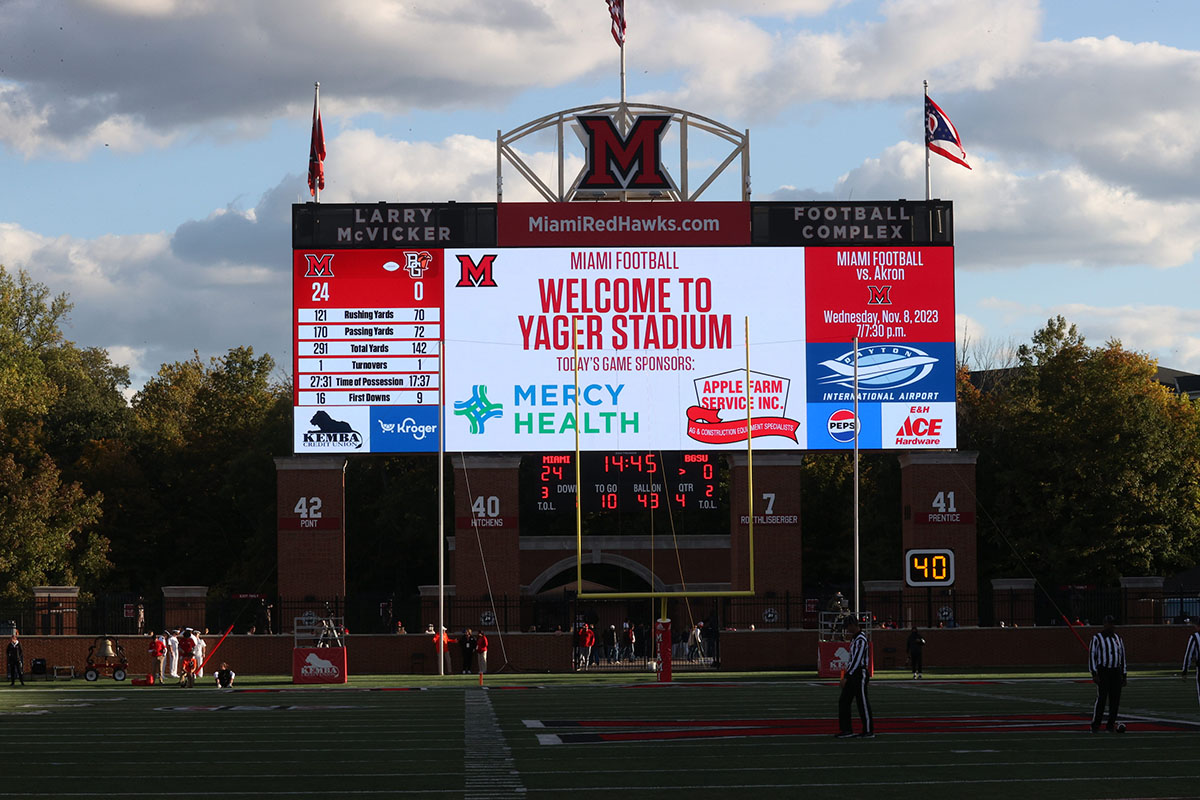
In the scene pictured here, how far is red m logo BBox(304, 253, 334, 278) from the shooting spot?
128 ft

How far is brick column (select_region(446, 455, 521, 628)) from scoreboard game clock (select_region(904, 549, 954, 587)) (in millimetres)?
10028

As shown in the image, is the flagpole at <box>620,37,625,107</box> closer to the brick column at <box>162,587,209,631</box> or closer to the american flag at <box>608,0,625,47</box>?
the american flag at <box>608,0,625,47</box>

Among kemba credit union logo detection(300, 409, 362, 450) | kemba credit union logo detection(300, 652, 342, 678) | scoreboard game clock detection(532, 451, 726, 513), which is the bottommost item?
kemba credit union logo detection(300, 652, 342, 678)

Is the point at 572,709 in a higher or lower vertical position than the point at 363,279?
lower

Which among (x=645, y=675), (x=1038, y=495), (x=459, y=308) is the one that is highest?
(x=459, y=308)

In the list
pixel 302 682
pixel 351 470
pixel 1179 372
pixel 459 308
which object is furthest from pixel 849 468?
pixel 1179 372

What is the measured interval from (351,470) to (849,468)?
19668 mm

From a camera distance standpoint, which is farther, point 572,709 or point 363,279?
point 363,279

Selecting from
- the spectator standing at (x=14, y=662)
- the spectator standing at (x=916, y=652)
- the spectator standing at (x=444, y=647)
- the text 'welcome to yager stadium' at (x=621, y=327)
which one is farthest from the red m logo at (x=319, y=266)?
the spectator standing at (x=916, y=652)

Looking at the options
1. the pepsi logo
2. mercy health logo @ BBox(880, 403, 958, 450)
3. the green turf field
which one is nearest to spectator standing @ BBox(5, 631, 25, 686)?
the green turf field

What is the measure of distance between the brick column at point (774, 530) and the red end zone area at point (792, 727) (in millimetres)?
18332

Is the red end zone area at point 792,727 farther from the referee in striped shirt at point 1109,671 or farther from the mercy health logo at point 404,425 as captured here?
the mercy health logo at point 404,425

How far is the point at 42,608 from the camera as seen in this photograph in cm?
3919

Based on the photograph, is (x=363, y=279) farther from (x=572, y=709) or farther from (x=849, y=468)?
(x=849, y=468)
